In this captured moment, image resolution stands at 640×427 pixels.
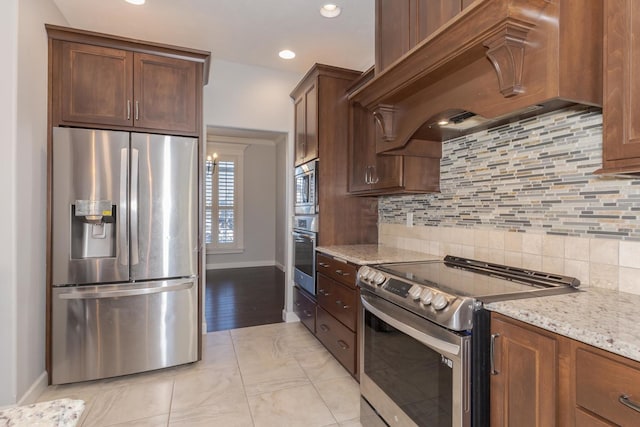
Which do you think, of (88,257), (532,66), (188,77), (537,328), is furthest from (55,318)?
(532,66)

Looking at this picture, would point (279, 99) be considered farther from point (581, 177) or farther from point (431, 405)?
point (431, 405)

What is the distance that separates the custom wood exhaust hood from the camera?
4.11 ft

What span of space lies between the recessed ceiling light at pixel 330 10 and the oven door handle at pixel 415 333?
7.25 ft

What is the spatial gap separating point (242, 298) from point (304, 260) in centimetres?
178

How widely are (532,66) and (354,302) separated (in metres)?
1.66

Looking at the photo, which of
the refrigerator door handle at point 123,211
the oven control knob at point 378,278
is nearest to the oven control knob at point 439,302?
the oven control knob at point 378,278

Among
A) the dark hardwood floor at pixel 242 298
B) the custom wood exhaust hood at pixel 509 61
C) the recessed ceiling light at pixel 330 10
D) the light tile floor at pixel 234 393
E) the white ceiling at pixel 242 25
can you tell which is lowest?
the light tile floor at pixel 234 393

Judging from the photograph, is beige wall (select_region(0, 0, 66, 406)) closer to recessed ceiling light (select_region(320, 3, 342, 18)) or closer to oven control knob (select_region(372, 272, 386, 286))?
recessed ceiling light (select_region(320, 3, 342, 18))

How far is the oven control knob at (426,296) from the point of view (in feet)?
4.54

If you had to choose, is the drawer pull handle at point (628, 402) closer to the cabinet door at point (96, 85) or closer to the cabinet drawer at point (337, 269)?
the cabinet drawer at point (337, 269)

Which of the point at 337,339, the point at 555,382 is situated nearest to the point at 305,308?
the point at 337,339

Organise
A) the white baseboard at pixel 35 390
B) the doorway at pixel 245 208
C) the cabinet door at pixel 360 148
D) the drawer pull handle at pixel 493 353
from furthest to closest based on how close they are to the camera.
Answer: the doorway at pixel 245 208
the cabinet door at pixel 360 148
the white baseboard at pixel 35 390
the drawer pull handle at pixel 493 353

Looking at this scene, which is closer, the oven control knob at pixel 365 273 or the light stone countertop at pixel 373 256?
the oven control knob at pixel 365 273

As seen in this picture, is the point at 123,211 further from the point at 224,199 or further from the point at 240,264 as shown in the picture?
the point at 240,264
